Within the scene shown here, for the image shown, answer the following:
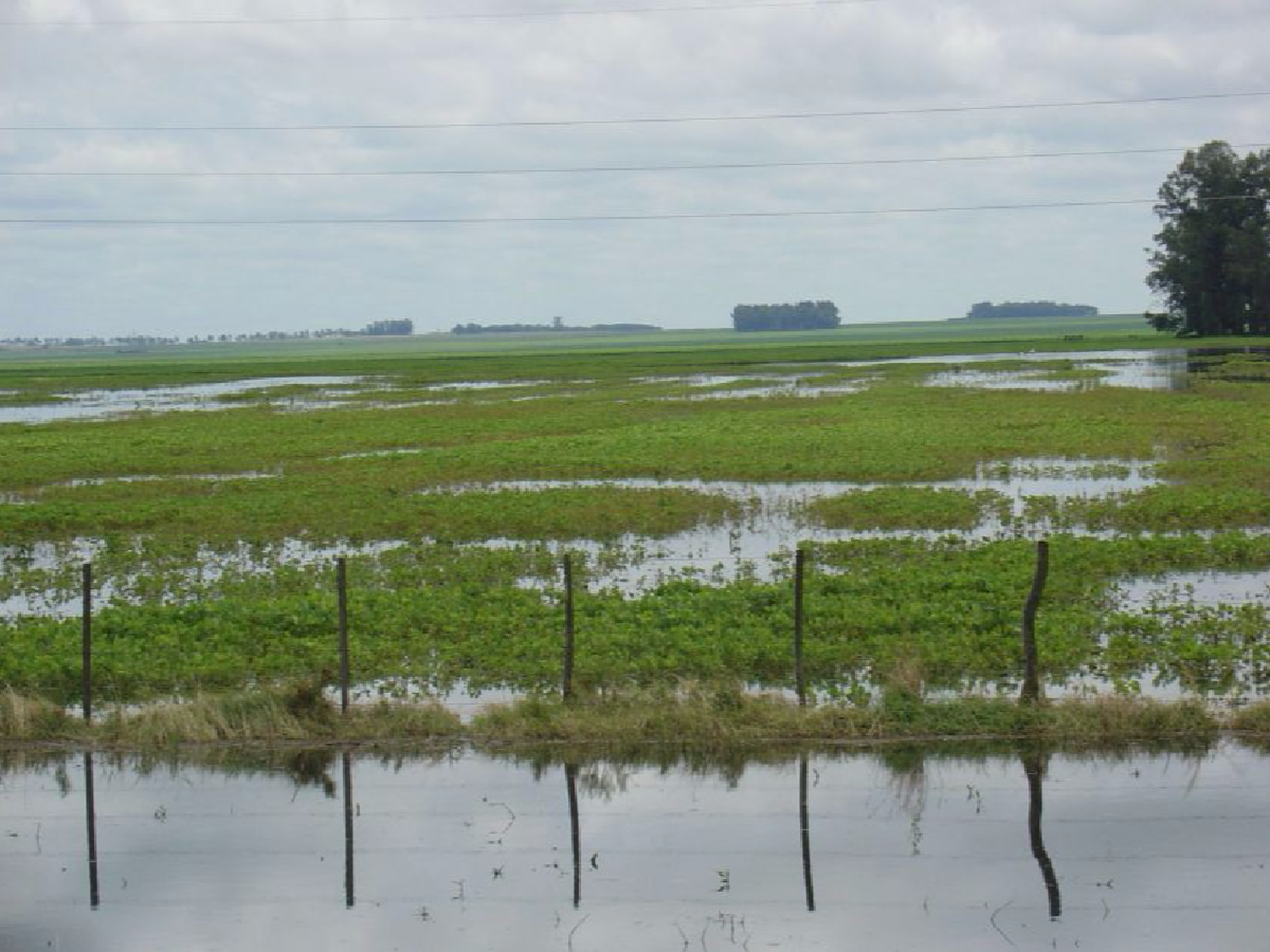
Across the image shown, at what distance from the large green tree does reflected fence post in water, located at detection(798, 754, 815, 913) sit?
12177 centimetres

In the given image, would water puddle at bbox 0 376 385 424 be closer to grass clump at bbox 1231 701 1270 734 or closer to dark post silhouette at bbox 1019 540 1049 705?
dark post silhouette at bbox 1019 540 1049 705

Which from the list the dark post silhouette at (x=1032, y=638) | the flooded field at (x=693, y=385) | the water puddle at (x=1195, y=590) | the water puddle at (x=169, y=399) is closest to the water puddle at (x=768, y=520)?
the water puddle at (x=1195, y=590)

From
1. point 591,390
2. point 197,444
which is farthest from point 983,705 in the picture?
point 591,390

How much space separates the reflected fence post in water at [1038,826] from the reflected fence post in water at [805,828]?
1.90 m

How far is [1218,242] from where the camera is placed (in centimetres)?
12862

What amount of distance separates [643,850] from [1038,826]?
11.9 feet

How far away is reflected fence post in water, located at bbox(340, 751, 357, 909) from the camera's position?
12383 mm

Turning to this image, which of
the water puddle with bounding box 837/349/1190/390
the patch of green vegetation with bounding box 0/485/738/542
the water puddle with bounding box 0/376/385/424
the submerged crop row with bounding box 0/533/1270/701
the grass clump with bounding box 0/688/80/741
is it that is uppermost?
the water puddle with bounding box 837/349/1190/390

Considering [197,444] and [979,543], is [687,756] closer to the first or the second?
[979,543]

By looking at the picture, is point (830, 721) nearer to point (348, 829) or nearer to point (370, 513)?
point (348, 829)

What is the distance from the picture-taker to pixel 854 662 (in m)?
18.8

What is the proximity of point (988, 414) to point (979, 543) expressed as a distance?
96.6ft

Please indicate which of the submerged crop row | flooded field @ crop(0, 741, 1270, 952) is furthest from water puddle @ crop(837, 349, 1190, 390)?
flooded field @ crop(0, 741, 1270, 952)

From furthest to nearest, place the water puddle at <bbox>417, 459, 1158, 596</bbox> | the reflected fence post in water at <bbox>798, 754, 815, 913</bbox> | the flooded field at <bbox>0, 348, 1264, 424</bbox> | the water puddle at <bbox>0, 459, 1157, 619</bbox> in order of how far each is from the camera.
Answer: the flooded field at <bbox>0, 348, 1264, 424</bbox> → the water puddle at <bbox>417, 459, 1158, 596</bbox> → the water puddle at <bbox>0, 459, 1157, 619</bbox> → the reflected fence post in water at <bbox>798, 754, 815, 913</bbox>
